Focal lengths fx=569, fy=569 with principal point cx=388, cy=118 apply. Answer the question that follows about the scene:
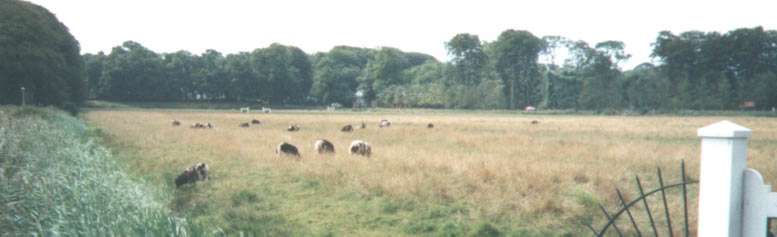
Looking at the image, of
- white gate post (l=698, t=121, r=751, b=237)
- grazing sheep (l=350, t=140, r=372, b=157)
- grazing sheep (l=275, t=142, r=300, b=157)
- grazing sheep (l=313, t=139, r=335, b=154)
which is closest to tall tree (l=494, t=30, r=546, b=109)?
grazing sheep (l=313, t=139, r=335, b=154)

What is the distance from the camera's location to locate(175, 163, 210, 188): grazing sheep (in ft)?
44.4

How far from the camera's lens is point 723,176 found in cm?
226

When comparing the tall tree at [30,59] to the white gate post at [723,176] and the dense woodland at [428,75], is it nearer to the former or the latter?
the dense woodland at [428,75]

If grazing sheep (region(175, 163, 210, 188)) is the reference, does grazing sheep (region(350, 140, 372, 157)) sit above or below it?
above

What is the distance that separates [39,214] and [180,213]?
3.98 m

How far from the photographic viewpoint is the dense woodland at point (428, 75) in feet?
189

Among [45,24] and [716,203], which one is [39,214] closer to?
[716,203]

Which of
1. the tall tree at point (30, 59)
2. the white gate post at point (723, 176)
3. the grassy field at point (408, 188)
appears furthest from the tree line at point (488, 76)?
the white gate post at point (723, 176)

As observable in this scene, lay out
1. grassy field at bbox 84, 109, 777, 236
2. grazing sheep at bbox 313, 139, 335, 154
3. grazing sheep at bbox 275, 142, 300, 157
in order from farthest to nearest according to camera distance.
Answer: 1. grazing sheep at bbox 313, 139, 335, 154
2. grazing sheep at bbox 275, 142, 300, 157
3. grassy field at bbox 84, 109, 777, 236

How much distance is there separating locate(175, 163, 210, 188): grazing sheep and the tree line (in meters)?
74.7

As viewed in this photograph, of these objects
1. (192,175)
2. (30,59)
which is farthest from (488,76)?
(192,175)

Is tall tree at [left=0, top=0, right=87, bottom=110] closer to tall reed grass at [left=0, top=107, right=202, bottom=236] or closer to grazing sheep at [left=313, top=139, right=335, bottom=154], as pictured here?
grazing sheep at [left=313, top=139, right=335, bottom=154]

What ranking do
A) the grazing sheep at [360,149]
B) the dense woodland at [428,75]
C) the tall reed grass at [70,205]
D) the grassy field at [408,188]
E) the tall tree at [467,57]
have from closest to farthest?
the tall reed grass at [70,205] < the grassy field at [408,188] < the grazing sheep at [360,149] < the dense woodland at [428,75] < the tall tree at [467,57]

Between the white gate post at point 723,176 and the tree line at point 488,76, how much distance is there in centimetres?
8171
